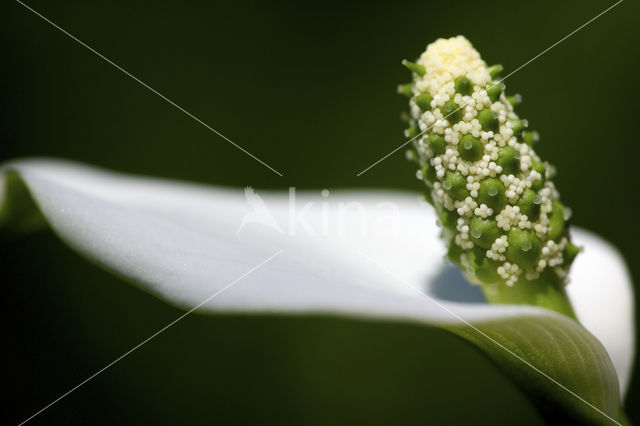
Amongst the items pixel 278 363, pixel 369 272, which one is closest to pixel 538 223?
pixel 369 272

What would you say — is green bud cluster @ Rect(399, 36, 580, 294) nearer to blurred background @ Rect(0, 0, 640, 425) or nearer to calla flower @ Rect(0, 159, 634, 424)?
calla flower @ Rect(0, 159, 634, 424)

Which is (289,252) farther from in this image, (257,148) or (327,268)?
(257,148)

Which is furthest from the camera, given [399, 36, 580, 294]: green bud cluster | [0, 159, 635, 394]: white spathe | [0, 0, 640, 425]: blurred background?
[0, 0, 640, 425]: blurred background

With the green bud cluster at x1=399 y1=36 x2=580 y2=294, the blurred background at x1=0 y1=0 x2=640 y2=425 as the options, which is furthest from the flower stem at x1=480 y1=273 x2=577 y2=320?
the blurred background at x1=0 y1=0 x2=640 y2=425

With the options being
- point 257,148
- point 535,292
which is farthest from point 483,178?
point 257,148

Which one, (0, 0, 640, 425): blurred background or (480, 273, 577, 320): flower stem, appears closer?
(480, 273, 577, 320): flower stem

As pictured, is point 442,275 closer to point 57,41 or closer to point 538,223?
point 538,223
